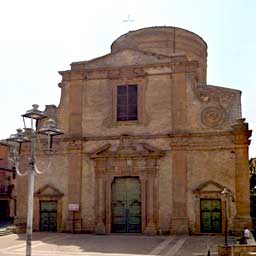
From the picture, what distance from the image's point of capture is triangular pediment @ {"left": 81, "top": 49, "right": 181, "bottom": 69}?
24278 mm

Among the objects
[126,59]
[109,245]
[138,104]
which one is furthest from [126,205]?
[126,59]

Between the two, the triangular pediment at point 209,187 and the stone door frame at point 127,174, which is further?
the stone door frame at point 127,174

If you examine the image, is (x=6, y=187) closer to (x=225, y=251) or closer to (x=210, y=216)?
(x=210, y=216)

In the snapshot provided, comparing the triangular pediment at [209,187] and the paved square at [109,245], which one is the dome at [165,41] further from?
the paved square at [109,245]

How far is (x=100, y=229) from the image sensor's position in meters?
23.1

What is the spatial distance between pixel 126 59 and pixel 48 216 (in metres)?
9.83

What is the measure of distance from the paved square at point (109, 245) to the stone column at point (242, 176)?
1.44 metres

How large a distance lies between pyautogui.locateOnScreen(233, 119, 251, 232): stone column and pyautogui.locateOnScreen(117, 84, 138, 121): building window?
557 centimetres

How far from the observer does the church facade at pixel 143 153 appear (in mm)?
22141

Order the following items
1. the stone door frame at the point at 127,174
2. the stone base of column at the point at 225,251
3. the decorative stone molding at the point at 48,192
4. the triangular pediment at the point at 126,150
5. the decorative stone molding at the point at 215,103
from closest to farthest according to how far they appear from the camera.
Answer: the stone base of column at the point at 225,251
the stone door frame at the point at 127,174
the decorative stone molding at the point at 215,103
the triangular pediment at the point at 126,150
the decorative stone molding at the point at 48,192

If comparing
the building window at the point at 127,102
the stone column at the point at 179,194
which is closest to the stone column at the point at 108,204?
the stone column at the point at 179,194

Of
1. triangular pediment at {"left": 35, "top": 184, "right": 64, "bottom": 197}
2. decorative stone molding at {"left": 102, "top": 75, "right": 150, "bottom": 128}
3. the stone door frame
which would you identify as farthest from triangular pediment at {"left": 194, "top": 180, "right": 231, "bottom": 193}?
triangular pediment at {"left": 35, "top": 184, "right": 64, "bottom": 197}

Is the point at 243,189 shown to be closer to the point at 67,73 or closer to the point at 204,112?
the point at 204,112

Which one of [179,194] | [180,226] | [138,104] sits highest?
[138,104]
